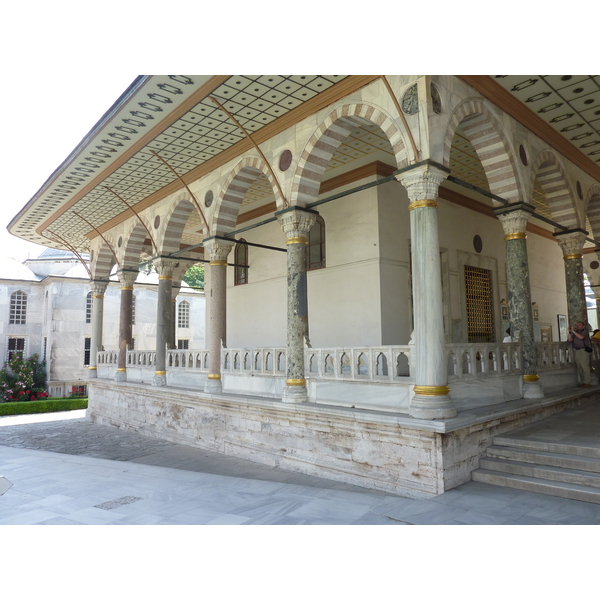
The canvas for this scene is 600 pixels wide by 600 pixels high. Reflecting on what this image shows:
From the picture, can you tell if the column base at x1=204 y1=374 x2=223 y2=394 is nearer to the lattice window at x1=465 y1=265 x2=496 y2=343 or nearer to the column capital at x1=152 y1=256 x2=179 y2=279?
the column capital at x1=152 y1=256 x2=179 y2=279

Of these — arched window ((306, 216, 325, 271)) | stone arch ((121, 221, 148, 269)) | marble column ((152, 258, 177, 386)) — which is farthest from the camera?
stone arch ((121, 221, 148, 269))

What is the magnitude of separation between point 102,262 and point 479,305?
1003 centimetres

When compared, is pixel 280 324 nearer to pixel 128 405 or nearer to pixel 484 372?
pixel 128 405

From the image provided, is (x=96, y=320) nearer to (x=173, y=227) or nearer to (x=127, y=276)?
(x=127, y=276)

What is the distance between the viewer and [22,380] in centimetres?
1889

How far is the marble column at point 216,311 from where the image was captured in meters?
7.77

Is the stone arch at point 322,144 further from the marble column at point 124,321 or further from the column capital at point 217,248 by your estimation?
the marble column at point 124,321

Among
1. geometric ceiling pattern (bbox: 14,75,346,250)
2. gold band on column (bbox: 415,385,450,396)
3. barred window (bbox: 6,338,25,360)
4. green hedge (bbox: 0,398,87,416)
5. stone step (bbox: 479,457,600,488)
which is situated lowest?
green hedge (bbox: 0,398,87,416)

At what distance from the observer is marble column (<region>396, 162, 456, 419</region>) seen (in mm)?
4758

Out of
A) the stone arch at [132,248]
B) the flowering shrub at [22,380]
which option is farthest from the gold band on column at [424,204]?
the flowering shrub at [22,380]

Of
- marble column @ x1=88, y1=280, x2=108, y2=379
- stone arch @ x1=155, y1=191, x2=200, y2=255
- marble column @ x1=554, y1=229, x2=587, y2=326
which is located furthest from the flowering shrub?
marble column @ x1=554, y1=229, x2=587, y2=326

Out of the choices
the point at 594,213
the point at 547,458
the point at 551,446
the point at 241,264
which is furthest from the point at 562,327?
the point at 547,458

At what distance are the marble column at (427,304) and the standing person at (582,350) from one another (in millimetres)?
3972

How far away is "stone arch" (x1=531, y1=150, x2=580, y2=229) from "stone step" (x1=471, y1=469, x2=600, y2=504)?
4.93 meters
